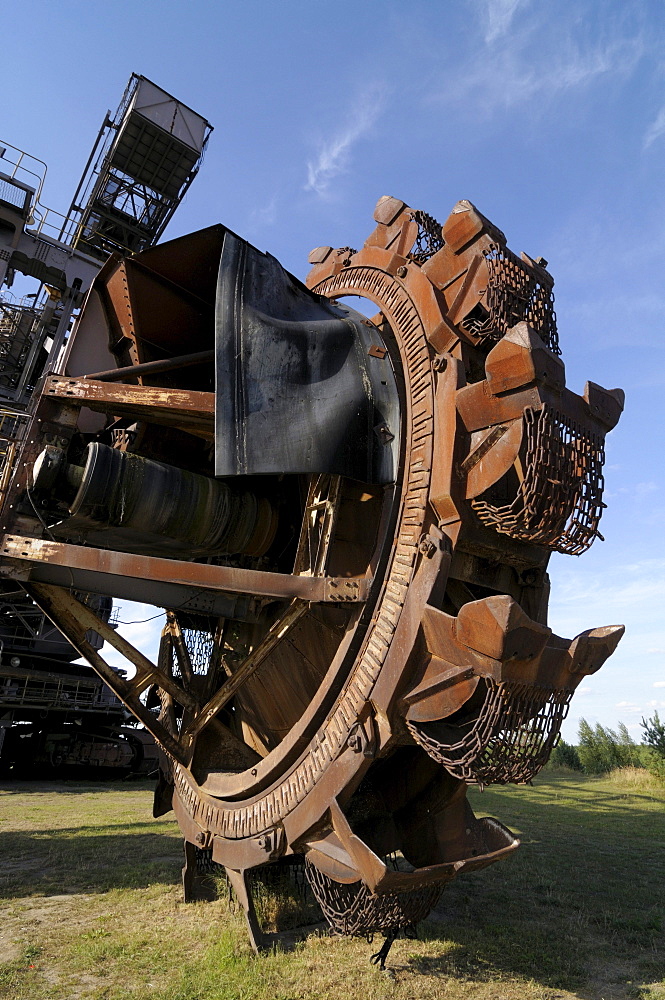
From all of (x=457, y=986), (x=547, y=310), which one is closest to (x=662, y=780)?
(x=457, y=986)

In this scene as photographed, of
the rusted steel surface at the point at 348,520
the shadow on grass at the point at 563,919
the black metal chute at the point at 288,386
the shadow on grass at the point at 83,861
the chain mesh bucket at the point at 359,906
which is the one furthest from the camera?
the shadow on grass at the point at 83,861

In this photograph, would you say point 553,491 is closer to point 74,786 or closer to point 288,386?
point 288,386

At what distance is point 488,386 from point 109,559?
2935 millimetres

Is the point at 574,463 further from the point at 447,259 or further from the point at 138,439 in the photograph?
the point at 138,439

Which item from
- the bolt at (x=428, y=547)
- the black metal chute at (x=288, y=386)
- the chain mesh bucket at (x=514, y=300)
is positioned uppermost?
the chain mesh bucket at (x=514, y=300)

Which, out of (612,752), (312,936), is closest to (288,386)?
(312,936)

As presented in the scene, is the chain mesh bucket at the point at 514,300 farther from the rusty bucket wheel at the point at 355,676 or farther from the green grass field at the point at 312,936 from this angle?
the green grass field at the point at 312,936

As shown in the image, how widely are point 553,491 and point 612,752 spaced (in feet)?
74.5

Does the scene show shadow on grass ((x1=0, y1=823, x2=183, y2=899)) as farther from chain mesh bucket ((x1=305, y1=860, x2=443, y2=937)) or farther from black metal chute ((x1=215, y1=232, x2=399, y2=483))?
black metal chute ((x1=215, y1=232, x2=399, y2=483))

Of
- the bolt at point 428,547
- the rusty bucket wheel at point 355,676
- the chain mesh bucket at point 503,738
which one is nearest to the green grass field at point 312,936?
the rusty bucket wheel at point 355,676

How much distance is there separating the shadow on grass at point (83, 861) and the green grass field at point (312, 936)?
2 cm

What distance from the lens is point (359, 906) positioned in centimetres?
432

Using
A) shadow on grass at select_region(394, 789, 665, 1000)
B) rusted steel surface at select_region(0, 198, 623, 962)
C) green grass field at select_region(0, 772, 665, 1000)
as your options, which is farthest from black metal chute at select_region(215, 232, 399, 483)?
shadow on grass at select_region(394, 789, 665, 1000)

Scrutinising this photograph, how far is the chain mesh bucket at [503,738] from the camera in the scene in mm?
3809
